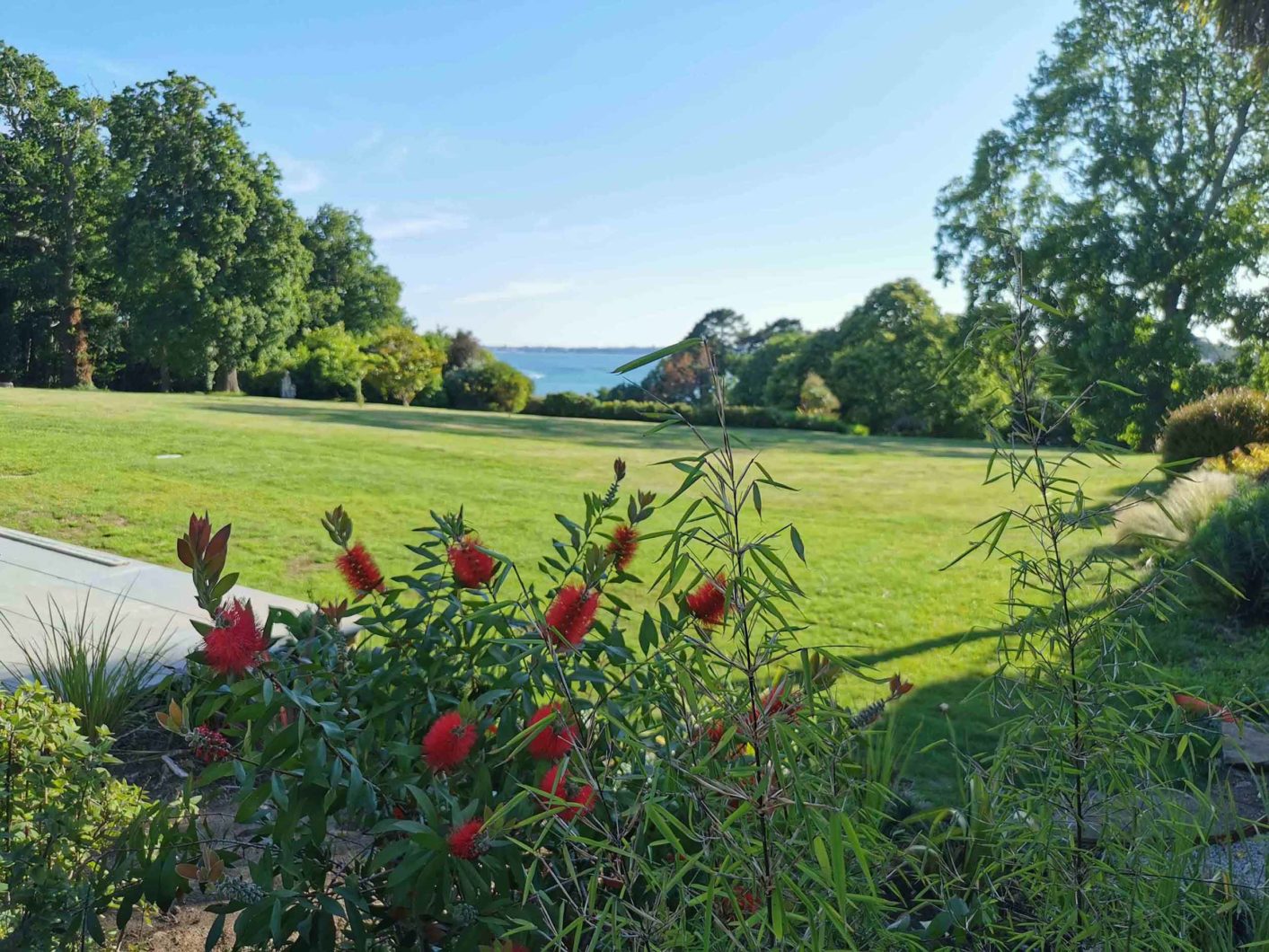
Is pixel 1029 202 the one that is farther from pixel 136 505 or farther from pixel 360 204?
pixel 360 204

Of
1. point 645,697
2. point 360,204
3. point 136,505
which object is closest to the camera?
point 645,697

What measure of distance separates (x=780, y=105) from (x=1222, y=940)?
12.4 meters

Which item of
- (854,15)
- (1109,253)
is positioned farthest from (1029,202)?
(854,15)

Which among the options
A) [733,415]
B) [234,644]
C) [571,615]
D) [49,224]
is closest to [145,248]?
[49,224]

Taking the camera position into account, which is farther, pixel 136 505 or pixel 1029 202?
pixel 1029 202

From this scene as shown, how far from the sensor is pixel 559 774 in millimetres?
875

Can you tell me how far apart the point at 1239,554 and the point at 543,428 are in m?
14.1

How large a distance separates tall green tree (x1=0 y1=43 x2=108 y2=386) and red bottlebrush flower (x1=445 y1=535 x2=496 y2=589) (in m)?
23.7

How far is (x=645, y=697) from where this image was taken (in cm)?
110

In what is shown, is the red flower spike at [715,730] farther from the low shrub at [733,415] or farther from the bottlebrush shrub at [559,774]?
the low shrub at [733,415]

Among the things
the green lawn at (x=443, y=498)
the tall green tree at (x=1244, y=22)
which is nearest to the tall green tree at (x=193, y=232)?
the green lawn at (x=443, y=498)

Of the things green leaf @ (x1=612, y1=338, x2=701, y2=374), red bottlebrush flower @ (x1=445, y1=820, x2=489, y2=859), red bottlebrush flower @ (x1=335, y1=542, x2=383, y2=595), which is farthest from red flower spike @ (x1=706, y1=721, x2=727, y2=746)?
red bottlebrush flower @ (x1=335, y1=542, x2=383, y2=595)

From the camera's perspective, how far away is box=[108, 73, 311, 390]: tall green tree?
21.3m

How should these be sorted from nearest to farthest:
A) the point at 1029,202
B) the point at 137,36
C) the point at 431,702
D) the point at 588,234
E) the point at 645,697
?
the point at 645,697
the point at 431,702
the point at 137,36
the point at 1029,202
the point at 588,234
